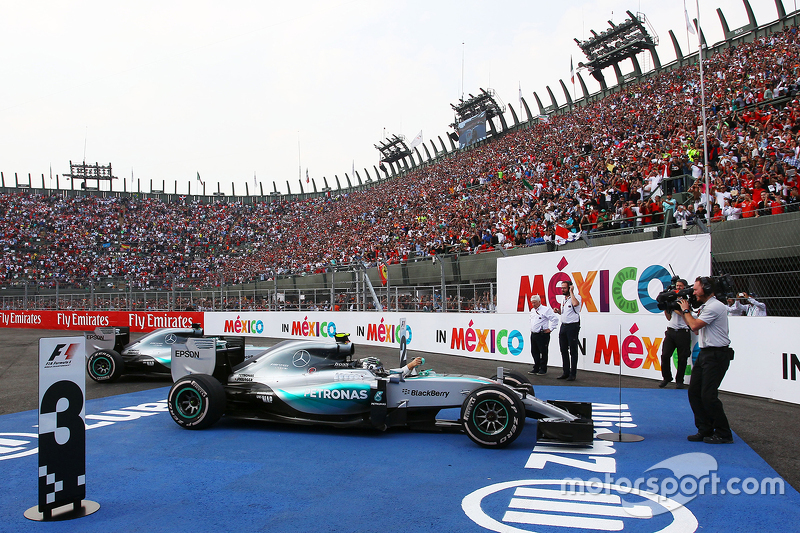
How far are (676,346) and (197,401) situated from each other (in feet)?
24.1

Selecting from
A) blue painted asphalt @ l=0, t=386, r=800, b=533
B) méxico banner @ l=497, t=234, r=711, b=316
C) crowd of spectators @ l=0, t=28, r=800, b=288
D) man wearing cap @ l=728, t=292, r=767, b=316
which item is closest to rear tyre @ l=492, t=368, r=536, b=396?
blue painted asphalt @ l=0, t=386, r=800, b=533

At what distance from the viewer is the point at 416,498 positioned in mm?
4398

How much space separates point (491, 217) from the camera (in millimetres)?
21734

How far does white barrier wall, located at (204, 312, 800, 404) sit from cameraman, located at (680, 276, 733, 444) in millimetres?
811

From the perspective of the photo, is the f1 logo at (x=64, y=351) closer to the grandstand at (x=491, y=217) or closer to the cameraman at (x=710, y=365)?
the cameraman at (x=710, y=365)

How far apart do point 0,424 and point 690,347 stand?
10271 millimetres

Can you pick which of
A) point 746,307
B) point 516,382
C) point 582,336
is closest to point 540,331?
point 582,336

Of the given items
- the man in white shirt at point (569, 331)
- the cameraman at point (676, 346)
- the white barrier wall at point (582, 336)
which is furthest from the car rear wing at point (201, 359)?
the cameraman at point (676, 346)

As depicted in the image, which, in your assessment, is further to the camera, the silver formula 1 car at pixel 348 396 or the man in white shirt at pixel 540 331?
the man in white shirt at pixel 540 331

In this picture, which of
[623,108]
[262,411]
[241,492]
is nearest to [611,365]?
[262,411]

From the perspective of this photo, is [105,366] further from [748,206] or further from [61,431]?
[748,206]

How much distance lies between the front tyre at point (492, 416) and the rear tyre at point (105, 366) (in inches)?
311

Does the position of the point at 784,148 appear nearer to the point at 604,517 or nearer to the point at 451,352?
the point at 451,352

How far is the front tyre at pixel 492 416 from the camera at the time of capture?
573 centimetres
